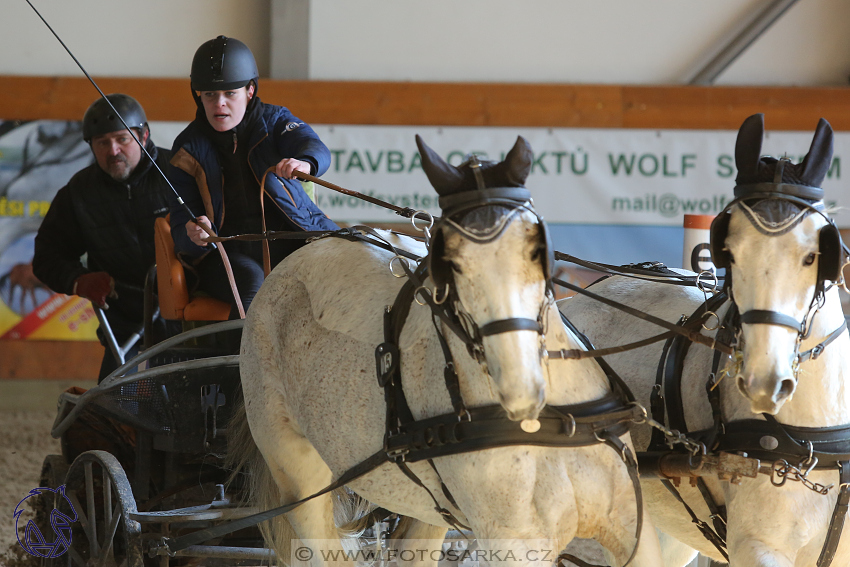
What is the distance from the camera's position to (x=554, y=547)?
5.95ft

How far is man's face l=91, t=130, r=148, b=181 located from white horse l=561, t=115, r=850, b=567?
10.6 feet

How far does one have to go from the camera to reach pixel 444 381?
1954 mm

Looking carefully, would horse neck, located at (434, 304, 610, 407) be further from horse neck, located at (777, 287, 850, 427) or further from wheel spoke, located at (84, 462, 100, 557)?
wheel spoke, located at (84, 462, 100, 557)

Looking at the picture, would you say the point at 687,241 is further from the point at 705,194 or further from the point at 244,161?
the point at 705,194

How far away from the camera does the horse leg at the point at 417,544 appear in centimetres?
261

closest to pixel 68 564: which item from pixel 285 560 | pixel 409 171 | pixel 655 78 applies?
pixel 285 560

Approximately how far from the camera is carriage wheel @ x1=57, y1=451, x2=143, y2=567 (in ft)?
8.99

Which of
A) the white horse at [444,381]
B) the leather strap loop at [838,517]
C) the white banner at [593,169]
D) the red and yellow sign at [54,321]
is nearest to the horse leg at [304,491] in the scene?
the white horse at [444,381]

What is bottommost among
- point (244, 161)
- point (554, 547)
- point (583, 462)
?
point (554, 547)

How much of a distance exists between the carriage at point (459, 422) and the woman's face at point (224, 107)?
2.60 feet

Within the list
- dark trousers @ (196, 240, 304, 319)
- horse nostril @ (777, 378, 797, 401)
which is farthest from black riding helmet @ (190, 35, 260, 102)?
horse nostril @ (777, 378, 797, 401)

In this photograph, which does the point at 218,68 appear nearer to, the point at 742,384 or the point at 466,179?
the point at 466,179

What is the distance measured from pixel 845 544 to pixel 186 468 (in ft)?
7.46

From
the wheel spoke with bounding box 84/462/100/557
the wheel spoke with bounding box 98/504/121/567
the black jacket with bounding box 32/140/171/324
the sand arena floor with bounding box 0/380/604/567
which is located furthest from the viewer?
the black jacket with bounding box 32/140/171/324
